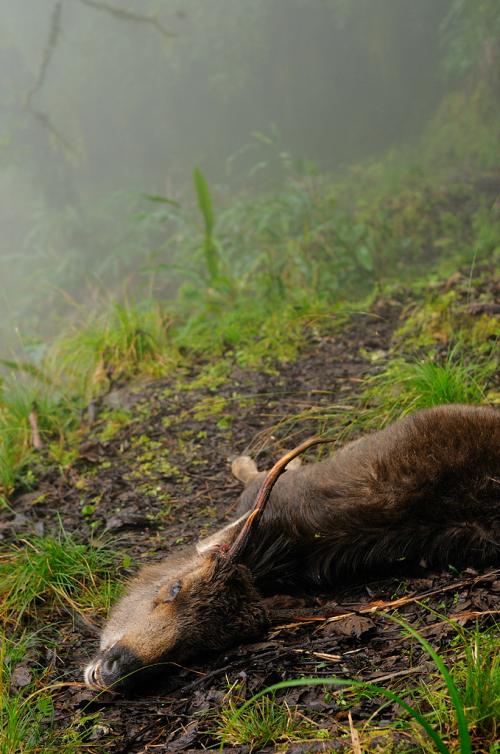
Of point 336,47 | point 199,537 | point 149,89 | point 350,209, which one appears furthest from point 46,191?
point 199,537

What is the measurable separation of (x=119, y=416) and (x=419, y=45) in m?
13.1

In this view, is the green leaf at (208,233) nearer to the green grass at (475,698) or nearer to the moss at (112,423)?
the moss at (112,423)

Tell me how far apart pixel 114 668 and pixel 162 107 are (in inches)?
769

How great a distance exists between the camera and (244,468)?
170 inches

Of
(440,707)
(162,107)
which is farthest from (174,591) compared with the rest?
(162,107)

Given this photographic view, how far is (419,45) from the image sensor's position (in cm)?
1498

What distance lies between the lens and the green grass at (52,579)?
334cm

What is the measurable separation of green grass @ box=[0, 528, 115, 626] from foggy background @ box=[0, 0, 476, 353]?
1113cm

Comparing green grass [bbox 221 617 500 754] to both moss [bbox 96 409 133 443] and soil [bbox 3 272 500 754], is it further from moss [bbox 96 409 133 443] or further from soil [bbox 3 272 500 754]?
moss [bbox 96 409 133 443]

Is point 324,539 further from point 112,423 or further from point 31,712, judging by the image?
point 112,423

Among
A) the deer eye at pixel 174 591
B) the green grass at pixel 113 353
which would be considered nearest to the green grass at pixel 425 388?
the deer eye at pixel 174 591

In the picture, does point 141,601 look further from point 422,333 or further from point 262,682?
point 422,333

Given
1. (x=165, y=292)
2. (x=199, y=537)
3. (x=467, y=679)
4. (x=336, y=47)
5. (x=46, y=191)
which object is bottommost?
(x=165, y=292)

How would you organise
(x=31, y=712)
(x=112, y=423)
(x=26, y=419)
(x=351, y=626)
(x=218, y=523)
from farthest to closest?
(x=26, y=419)
(x=112, y=423)
(x=218, y=523)
(x=351, y=626)
(x=31, y=712)
